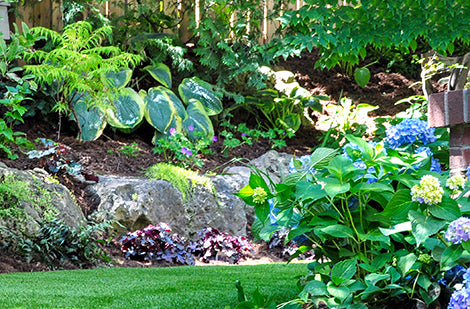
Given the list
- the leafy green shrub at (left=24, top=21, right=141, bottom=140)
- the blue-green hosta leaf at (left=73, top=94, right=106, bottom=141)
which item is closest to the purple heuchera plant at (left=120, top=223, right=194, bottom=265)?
the leafy green shrub at (left=24, top=21, right=141, bottom=140)

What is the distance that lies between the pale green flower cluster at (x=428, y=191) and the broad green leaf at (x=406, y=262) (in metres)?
0.21

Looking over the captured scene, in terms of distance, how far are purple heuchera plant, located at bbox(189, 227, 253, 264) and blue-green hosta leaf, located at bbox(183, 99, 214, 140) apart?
1997 millimetres

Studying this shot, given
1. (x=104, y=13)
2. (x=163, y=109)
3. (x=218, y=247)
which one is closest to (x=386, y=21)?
(x=218, y=247)

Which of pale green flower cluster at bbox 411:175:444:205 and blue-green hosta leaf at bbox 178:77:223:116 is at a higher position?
pale green flower cluster at bbox 411:175:444:205

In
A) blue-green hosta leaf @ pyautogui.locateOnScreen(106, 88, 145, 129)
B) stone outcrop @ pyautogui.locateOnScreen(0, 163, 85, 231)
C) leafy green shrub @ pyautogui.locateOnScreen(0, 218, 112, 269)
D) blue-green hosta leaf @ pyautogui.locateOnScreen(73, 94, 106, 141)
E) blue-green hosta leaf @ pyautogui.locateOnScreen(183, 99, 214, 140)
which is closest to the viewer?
leafy green shrub @ pyautogui.locateOnScreen(0, 218, 112, 269)

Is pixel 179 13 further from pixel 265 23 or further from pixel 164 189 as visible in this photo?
pixel 164 189

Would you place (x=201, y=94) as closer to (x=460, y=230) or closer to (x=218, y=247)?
(x=218, y=247)

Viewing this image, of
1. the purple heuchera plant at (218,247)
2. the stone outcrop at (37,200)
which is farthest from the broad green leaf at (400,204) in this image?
the purple heuchera plant at (218,247)

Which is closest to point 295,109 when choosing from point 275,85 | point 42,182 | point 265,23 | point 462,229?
point 275,85

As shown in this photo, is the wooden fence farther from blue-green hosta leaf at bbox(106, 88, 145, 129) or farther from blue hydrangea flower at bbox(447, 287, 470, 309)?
blue hydrangea flower at bbox(447, 287, 470, 309)

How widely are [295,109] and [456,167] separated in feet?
19.4

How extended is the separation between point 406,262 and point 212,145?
5603 mm

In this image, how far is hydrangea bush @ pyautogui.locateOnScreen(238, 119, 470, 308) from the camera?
63.5 inches

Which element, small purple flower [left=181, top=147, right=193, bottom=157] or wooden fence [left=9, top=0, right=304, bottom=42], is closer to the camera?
small purple flower [left=181, top=147, right=193, bottom=157]
